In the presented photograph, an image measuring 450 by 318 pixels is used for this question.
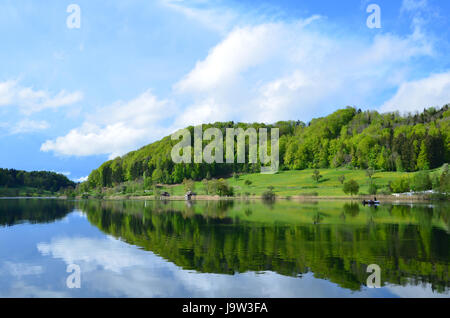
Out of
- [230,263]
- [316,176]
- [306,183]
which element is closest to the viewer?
[230,263]

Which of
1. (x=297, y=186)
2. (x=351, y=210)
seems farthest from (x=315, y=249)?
(x=297, y=186)

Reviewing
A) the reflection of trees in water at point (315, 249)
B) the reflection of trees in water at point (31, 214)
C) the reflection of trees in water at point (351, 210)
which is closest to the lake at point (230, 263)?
the reflection of trees in water at point (315, 249)

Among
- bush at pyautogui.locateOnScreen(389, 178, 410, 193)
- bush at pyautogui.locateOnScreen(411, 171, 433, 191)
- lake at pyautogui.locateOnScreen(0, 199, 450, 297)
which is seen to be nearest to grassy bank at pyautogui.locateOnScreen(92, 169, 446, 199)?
bush at pyautogui.locateOnScreen(389, 178, 410, 193)

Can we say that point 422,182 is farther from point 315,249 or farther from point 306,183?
point 315,249

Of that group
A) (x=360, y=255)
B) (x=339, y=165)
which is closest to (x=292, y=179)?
(x=339, y=165)

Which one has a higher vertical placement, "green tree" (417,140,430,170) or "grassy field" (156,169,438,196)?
"green tree" (417,140,430,170)

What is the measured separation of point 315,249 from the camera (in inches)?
1055

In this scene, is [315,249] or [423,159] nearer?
[315,249]

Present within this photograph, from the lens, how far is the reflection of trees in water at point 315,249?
2047 cm

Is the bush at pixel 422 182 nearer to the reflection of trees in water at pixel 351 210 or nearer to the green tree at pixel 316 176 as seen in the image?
the green tree at pixel 316 176

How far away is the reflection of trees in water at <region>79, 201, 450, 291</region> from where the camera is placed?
67.2ft

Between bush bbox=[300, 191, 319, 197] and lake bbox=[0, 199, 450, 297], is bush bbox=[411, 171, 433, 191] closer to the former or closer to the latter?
bush bbox=[300, 191, 319, 197]
